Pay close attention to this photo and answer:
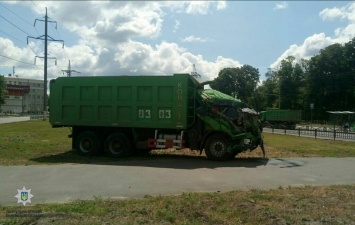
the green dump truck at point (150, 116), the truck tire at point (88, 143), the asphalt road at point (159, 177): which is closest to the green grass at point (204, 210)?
the asphalt road at point (159, 177)

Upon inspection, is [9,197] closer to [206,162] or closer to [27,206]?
[27,206]

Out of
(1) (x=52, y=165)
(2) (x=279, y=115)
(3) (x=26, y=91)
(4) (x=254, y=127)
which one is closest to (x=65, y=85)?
(1) (x=52, y=165)

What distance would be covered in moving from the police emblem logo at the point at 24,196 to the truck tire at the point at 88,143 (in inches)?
298

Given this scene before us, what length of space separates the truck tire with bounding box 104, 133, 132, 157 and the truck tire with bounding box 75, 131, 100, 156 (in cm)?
43

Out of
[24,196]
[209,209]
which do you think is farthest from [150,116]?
[209,209]

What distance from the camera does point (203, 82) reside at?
52.2 feet

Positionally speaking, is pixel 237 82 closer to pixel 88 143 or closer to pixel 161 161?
pixel 88 143

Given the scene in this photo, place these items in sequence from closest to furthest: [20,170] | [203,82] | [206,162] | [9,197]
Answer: [9,197]
[20,170]
[206,162]
[203,82]

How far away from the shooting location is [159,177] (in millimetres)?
10789

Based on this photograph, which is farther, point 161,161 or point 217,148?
point 217,148

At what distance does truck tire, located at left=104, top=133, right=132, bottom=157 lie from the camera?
15.8 m

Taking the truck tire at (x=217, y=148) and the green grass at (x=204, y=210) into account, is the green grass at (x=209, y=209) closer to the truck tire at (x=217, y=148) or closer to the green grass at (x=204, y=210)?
the green grass at (x=204, y=210)

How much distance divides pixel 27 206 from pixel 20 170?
4696 mm

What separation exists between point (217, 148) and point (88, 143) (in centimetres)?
527
